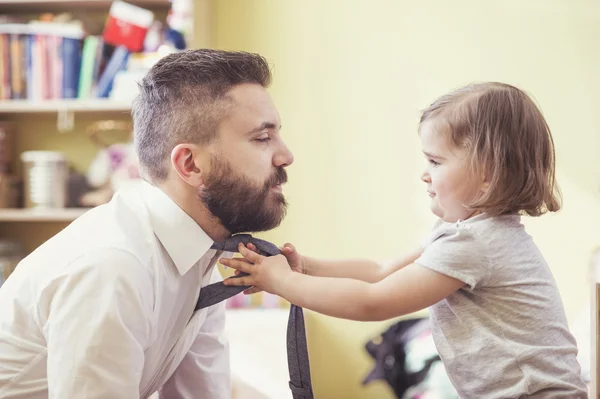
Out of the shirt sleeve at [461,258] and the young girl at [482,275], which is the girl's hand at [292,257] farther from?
the shirt sleeve at [461,258]

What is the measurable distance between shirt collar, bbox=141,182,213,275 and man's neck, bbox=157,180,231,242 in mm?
25

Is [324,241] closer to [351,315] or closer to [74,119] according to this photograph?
[74,119]

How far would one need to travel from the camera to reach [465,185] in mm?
1417

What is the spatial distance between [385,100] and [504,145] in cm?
174

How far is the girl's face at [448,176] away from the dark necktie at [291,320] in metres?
0.38

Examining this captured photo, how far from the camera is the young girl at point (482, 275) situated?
1.30 meters

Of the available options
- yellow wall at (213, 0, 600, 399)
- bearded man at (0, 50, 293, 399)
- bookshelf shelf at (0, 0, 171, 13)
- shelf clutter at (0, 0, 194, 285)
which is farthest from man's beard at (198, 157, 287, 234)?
bookshelf shelf at (0, 0, 171, 13)

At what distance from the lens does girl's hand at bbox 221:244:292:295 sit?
138 centimetres

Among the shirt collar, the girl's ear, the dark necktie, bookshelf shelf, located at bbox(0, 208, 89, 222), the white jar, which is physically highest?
the girl's ear

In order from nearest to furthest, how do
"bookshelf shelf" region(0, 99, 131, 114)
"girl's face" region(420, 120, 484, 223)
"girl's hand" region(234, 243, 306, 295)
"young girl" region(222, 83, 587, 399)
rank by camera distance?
"young girl" region(222, 83, 587, 399)
"girl's face" region(420, 120, 484, 223)
"girl's hand" region(234, 243, 306, 295)
"bookshelf shelf" region(0, 99, 131, 114)

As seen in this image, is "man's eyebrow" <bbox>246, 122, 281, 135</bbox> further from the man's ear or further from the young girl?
the young girl

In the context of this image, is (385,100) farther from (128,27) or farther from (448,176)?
(448,176)

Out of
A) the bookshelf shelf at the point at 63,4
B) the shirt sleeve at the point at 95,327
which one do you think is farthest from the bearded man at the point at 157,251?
the bookshelf shelf at the point at 63,4

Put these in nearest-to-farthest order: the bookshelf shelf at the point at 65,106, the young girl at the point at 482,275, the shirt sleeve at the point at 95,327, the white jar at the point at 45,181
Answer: the shirt sleeve at the point at 95,327 < the young girl at the point at 482,275 < the bookshelf shelf at the point at 65,106 < the white jar at the point at 45,181
